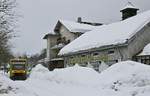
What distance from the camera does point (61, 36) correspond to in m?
72.1

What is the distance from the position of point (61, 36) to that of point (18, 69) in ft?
73.5

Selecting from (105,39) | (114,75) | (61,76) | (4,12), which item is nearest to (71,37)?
(105,39)

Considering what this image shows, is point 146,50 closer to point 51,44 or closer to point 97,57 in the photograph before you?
point 97,57

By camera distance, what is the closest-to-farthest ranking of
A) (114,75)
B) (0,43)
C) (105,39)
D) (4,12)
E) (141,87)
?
(141,87) → (114,75) → (4,12) → (0,43) → (105,39)

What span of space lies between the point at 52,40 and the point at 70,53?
24246 mm

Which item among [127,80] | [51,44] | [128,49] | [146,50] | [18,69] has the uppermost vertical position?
[51,44]

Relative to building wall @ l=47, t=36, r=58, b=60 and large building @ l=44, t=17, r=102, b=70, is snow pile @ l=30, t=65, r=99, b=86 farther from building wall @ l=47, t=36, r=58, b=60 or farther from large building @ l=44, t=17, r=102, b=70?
building wall @ l=47, t=36, r=58, b=60

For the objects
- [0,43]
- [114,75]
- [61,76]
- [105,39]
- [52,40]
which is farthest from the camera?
[52,40]

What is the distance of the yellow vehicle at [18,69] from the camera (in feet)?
164

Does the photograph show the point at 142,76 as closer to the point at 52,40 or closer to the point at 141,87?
the point at 141,87

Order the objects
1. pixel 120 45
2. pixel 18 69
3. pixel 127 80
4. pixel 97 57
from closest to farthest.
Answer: pixel 127 80 < pixel 120 45 < pixel 97 57 < pixel 18 69

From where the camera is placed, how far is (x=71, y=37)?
66.2 m

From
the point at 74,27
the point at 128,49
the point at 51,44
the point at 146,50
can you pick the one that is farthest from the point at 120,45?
the point at 51,44

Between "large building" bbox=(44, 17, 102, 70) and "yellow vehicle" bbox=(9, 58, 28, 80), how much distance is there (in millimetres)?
12331
